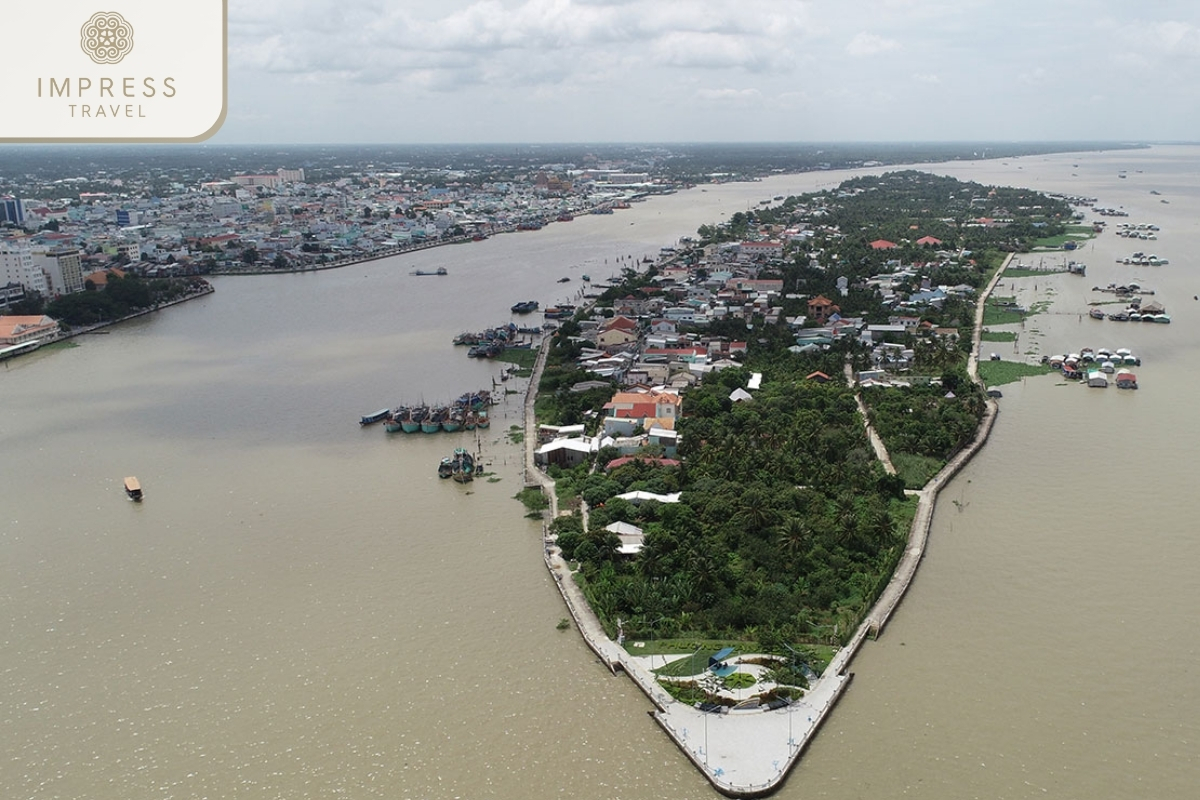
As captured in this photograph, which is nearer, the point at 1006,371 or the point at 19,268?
the point at 1006,371

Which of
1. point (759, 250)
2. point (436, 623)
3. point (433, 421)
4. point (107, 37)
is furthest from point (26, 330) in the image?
point (107, 37)

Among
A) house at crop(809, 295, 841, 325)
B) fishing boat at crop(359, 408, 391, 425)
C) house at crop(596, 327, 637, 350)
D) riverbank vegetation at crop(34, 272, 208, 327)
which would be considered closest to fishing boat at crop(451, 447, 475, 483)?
fishing boat at crop(359, 408, 391, 425)

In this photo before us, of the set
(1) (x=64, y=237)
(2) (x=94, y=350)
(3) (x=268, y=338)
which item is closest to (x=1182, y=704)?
(3) (x=268, y=338)

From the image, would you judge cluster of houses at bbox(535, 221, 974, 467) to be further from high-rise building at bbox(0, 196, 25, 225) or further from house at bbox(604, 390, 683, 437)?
high-rise building at bbox(0, 196, 25, 225)

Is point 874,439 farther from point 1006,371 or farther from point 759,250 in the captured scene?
point 759,250

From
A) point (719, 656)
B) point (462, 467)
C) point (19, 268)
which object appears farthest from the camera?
point (19, 268)

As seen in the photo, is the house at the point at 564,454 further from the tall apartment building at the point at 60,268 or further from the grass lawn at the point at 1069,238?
the grass lawn at the point at 1069,238

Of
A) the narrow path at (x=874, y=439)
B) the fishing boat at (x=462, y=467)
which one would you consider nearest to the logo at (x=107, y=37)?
the fishing boat at (x=462, y=467)
